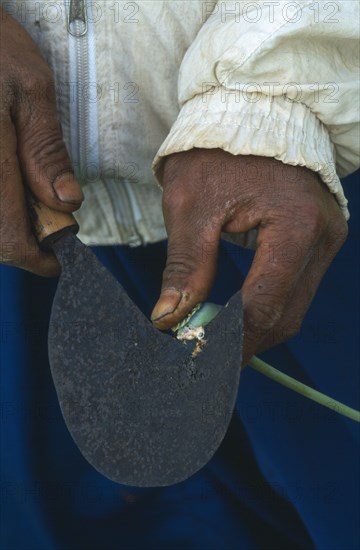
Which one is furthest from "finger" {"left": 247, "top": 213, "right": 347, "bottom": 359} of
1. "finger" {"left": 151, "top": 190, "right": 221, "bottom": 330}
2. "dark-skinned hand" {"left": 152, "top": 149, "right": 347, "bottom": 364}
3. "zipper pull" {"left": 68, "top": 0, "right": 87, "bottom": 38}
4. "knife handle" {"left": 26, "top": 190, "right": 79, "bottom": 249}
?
"zipper pull" {"left": 68, "top": 0, "right": 87, "bottom": 38}

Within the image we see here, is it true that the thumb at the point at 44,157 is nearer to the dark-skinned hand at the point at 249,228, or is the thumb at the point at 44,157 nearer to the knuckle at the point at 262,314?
the dark-skinned hand at the point at 249,228

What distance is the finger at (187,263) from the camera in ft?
2.41

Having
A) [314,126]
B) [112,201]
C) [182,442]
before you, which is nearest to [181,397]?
[182,442]

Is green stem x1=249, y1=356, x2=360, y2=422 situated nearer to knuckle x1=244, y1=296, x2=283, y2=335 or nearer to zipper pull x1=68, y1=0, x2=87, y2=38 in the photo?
knuckle x1=244, y1=296, x2=283, y2=335

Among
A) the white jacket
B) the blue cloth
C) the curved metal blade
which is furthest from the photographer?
the blue cloth

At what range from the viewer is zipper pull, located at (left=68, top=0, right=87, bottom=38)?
2.82 feet

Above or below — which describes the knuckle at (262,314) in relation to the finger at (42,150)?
below

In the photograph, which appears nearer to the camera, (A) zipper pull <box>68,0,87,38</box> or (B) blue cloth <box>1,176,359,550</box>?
(A) zipper pull <box>68,0,87,38</box>

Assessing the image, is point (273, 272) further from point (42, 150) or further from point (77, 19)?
point (77, 19)

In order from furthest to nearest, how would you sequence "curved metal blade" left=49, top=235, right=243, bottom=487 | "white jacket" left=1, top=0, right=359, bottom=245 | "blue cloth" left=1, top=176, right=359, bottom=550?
"blue cloth" left=1, top=176, right=359, bottom=550 < "white jacket" left=1, top=0, right=359, bottom=245 < "curved metal blade" left=49, top=235, right=243, bottom=487

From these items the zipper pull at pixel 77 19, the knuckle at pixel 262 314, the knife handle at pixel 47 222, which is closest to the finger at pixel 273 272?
the knuckle at pixel 262 314

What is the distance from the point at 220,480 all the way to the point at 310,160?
626 millimetres

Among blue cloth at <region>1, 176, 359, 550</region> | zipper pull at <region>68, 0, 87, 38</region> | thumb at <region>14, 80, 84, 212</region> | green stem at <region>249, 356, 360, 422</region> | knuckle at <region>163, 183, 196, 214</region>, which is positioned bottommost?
blue cloth at <region>1, 176, 359, 550</region>

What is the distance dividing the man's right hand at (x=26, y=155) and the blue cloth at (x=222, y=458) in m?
0.40
